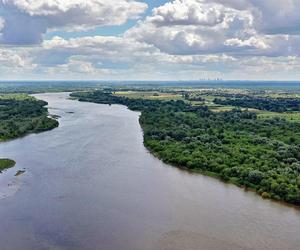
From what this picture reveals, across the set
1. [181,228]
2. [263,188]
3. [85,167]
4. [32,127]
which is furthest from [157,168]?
[32,127]

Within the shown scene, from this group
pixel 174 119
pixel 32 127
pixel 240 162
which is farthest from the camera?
pixel 174 119

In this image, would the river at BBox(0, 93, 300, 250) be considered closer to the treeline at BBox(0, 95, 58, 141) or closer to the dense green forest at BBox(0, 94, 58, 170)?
the dense green forest at BBox(0, 94, 58, 170)

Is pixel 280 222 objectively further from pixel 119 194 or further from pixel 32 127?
pixel 32 127

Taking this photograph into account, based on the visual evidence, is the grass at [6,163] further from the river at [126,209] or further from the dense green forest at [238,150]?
the dense green forest at [238,150]

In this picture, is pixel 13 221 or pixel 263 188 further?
pixel 263 188

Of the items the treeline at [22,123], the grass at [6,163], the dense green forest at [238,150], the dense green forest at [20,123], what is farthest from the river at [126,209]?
the treeline at [22,123]

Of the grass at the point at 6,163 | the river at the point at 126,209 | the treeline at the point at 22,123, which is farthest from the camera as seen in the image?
the treeline at the point at 22,123

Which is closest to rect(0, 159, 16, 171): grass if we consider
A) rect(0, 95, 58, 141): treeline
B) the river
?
the river
